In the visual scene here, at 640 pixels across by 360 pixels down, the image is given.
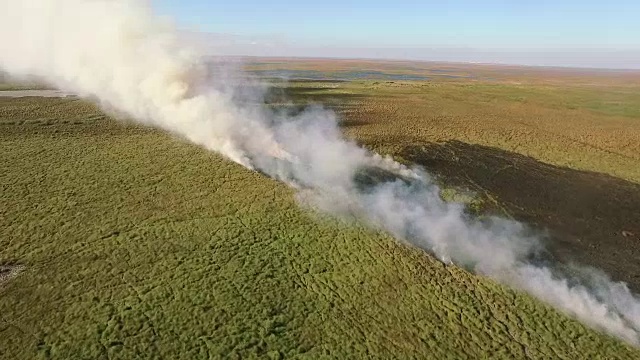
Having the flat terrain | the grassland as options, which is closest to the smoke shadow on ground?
the grassland

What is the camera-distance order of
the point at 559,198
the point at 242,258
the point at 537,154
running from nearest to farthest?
1. the point at 242,258
2. the point at 559,198
3. the point at 537,154

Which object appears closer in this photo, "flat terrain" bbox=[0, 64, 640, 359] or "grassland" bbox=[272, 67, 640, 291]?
"flat terrain" bbox=[0, 64, 640, 359]

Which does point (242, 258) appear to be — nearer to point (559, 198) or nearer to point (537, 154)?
point (559, 198)

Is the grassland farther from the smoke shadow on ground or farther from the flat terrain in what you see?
the flat terrain

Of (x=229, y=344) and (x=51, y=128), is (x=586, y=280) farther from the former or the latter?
(x=51, y=128)

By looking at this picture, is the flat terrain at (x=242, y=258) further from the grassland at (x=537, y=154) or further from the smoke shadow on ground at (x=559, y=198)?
the grassland at (x=537, y=154)

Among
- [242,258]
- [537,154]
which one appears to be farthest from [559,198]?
[242,258]
